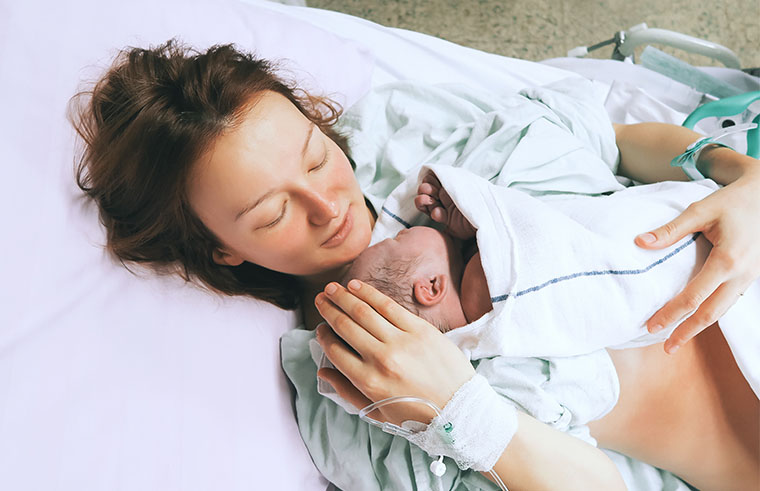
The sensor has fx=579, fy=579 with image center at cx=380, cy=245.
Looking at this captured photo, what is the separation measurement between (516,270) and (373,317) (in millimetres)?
231

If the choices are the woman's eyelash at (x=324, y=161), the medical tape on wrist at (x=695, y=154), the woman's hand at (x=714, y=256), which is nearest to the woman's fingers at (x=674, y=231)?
the woman's hand at (x=714, y=256)

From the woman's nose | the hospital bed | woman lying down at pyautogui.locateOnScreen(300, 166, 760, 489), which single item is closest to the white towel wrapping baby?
woman lying down at pyautogui.locateOnScreen(300, 166, 760, 489)

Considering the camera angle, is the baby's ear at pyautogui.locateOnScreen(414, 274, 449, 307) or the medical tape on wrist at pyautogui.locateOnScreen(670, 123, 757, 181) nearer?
the baby's ear at pyautogui.locateOnScreen(414, 274, 449, 307)

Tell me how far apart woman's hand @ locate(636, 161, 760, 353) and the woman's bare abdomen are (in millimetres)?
124

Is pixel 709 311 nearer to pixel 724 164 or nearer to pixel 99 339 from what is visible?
pixel 724 164

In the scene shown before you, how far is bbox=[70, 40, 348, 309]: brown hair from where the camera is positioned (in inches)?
38.2

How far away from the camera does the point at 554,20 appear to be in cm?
269

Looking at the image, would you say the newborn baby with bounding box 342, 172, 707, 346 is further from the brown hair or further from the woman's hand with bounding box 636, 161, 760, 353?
the brown hair

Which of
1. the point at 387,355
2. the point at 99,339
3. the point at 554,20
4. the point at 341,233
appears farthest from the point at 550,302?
the point at 554,20

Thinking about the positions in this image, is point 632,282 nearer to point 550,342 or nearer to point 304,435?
point 550,342

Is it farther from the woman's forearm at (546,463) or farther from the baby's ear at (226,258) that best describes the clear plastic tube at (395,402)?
the baby's ear at (226,258)

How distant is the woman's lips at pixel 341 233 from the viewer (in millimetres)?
1049

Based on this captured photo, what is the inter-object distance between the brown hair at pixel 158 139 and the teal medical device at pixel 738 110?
3.11 ft

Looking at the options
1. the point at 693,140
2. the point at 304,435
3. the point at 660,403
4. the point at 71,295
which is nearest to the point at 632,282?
the point at 660,403
